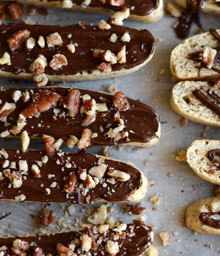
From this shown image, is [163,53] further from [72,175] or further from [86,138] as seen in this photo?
[72,175]

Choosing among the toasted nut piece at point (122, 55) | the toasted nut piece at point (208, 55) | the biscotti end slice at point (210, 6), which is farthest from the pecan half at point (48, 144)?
the biscotti end slice at point (210, 6)

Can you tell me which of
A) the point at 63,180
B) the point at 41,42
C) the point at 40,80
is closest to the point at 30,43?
the point at 41,42

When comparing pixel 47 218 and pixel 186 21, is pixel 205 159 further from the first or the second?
pixel 47 218

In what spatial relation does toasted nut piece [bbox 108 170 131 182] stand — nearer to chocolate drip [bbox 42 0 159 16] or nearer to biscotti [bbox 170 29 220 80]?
biscotti [bbox 170 29 220 80]

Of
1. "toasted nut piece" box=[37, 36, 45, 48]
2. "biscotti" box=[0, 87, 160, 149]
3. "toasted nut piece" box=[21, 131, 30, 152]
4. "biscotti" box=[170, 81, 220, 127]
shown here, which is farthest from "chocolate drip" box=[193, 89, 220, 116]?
"toasted nut piece" box=[21, 131, 30, 152]

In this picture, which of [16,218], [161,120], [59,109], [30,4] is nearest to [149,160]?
[161,120]

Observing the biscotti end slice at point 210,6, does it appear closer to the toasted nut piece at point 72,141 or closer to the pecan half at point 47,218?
the toasted nut piece at point 72,141

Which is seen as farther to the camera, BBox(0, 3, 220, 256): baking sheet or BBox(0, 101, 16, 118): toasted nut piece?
BBox(0, 3, 220, 256): baking sheet
